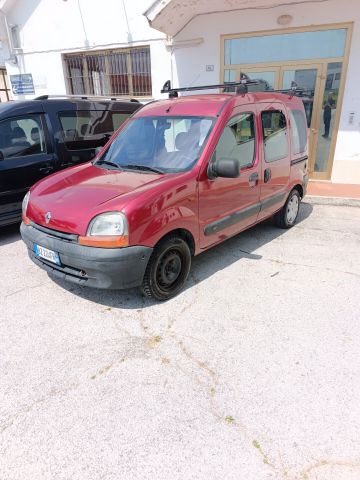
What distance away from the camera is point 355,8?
6.44 meters

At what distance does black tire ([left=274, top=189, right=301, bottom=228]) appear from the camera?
5227mm

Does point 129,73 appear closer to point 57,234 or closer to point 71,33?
point 71,33

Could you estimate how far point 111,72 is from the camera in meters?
9.29

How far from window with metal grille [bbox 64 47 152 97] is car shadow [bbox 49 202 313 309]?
5.51 metres

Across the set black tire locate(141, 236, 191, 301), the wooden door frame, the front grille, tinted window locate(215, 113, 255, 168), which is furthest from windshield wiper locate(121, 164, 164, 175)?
the wooden door frame

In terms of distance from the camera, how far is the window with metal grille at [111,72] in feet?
28.9

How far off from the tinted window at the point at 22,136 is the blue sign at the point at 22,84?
6.08 meters

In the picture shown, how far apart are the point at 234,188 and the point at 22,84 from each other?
359 inches

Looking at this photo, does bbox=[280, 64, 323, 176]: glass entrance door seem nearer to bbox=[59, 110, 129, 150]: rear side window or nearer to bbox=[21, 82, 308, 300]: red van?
bbox=[21, 82, 308, 300]: red van

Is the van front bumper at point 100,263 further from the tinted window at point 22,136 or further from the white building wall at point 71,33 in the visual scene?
the white building wall at point 71,33

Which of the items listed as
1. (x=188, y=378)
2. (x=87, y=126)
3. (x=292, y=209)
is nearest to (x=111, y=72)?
(x=87, y=126)

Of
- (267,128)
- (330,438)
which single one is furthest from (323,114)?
(330,438)

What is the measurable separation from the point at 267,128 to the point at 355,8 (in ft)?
13.5

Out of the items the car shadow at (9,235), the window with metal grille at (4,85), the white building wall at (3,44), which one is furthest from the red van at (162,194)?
the window with metal grille at (4,85)
